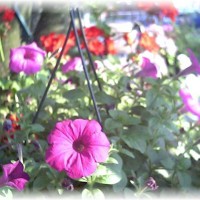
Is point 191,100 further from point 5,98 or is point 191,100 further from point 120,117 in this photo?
point 5,98

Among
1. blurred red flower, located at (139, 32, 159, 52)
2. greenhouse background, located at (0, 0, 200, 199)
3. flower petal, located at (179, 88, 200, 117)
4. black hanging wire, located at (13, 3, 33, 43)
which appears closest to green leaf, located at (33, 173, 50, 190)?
greenhouse background, located at (0, 0, 200, 199)

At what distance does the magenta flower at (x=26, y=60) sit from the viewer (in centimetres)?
125

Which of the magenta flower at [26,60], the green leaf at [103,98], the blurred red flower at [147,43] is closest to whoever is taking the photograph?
the green leaf at [103,98]

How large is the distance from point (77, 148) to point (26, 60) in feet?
1.78

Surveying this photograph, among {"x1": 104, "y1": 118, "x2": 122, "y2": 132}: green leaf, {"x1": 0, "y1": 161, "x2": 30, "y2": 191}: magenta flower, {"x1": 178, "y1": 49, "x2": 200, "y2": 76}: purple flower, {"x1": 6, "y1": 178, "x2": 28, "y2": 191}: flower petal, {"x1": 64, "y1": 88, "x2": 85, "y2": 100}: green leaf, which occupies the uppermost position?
{"x1": 178, "y1": 49, "x2": 200, "y2": 76}: purple flower

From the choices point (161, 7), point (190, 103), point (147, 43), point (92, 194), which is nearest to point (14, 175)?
point (92, 194)

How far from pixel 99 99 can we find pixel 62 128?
35cm

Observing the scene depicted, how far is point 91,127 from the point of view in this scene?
2.55 feet

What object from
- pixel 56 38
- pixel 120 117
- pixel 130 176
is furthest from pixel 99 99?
pixel 56 38

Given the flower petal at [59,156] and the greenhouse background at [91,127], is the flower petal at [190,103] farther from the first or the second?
the flower petal at [59,156]

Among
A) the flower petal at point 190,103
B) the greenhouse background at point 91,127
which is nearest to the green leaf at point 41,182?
the greenhouse background at point 91,127

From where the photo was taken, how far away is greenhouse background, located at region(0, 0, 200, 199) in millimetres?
774

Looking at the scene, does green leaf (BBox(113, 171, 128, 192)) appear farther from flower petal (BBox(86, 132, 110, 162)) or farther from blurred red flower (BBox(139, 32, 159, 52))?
blurred red flower (BBox(139, 32, 159, 52))

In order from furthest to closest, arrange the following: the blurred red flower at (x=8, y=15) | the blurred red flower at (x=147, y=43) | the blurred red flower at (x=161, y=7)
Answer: the blurred red flower at (x=161, y=7)
the blurred red flower at (x=147, y=43)
the blurred red flower at (x=8, y=15)
